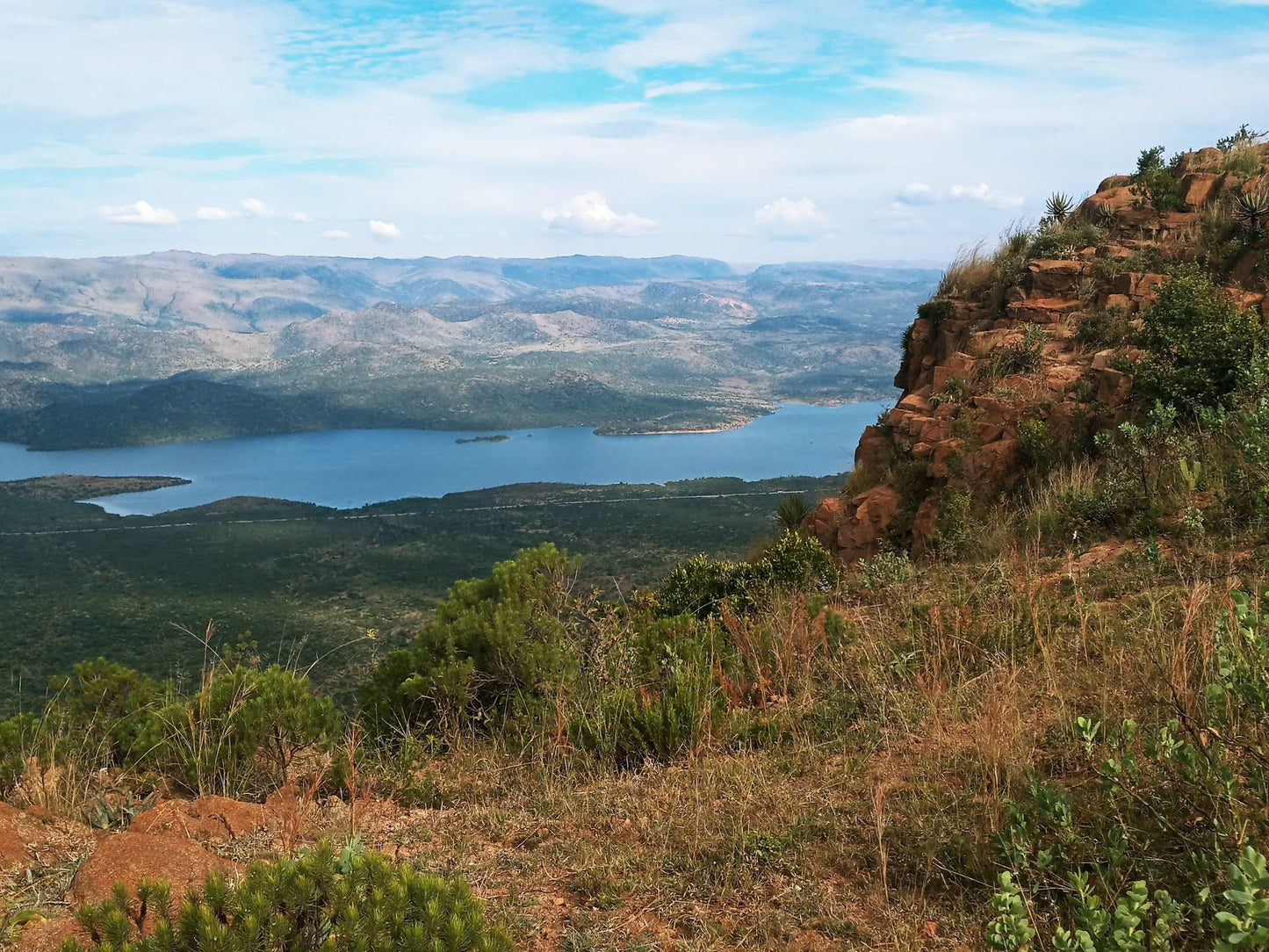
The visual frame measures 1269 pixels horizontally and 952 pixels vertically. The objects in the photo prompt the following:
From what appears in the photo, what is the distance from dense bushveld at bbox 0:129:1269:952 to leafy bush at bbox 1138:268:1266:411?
28 cm

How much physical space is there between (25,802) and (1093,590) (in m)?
4.85

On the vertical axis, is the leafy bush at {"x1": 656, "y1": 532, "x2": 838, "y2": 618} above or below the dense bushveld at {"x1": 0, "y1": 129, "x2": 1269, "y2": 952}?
below

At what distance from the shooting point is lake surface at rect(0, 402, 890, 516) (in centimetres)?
7981

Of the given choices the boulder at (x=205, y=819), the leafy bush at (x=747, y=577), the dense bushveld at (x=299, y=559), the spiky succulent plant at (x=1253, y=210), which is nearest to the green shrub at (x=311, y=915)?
the boulder at (x=205, y=819)

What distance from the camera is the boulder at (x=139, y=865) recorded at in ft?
8.18

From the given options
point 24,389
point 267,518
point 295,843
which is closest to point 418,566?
point 267,518

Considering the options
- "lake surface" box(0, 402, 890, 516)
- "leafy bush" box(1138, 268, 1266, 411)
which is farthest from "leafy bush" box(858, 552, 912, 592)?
"lake surface" box(0, 402, 890, 516)

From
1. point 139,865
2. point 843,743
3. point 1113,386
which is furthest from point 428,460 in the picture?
point 139,865

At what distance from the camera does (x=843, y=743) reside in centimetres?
337

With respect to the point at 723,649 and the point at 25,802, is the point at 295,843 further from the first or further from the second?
the point at 723,649

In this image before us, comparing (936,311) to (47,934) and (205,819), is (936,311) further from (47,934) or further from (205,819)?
(47,934)

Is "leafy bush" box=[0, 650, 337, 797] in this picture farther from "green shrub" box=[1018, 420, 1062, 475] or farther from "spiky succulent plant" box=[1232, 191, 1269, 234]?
"spiky succulent plant" box=[1232, 191, 1269, 234]

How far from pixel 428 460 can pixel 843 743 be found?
321ft

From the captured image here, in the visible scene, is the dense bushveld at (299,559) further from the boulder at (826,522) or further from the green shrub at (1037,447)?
the green shrub at (1037,447)
